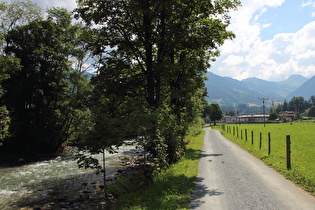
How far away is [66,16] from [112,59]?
86.2ft

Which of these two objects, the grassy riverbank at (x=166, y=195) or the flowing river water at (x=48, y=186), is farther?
the flowing river water at (x=48, y=186)

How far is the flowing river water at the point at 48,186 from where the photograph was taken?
11773 millimetres

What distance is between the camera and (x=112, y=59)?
14.7 metres

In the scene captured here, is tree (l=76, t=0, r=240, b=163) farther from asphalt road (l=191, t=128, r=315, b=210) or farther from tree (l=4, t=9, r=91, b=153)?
tree (l=4, t=9, r=91, b=153)

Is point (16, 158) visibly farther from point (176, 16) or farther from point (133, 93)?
point (176, 16)

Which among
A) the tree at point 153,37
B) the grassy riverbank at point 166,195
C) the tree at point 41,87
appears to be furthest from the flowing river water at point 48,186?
the tree at point 41,87

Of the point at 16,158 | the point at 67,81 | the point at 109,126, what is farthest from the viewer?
the point at 67,81

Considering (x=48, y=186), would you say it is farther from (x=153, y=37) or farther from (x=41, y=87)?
(x=41, y=87)

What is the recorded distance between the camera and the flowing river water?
11.8 m

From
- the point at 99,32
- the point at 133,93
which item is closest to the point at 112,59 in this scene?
the point at 99,32

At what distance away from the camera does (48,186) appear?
1444 centimetres

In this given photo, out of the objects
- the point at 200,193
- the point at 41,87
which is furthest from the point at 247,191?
the point at 41,87

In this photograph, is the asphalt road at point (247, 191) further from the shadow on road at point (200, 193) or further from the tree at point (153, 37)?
the tree at point (153, 37)

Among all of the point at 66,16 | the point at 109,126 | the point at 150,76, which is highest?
Answer: the point at 66,16
